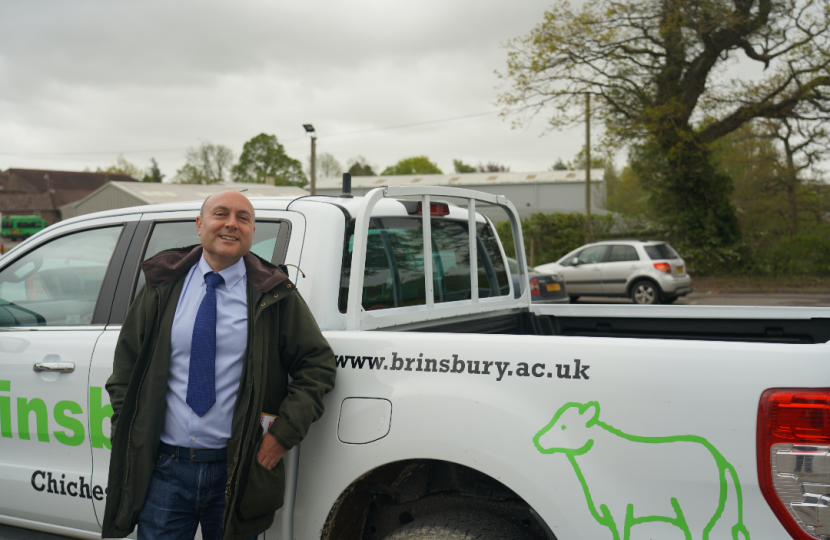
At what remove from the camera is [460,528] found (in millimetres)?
2021

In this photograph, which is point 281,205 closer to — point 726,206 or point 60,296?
point 60,296

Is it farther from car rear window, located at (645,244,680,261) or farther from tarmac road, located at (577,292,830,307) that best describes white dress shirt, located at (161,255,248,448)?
tarmac road, located at (577,292,830,307)

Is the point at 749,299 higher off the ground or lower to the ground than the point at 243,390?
lower

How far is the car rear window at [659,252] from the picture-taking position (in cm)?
1509

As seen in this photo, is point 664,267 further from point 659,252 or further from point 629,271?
point 629,271

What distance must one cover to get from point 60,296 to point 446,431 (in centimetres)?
226

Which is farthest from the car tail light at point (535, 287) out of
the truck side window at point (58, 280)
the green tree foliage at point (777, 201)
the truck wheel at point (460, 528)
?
the green tree foliage at point (777, 201)

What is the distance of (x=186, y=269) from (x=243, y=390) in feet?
1.59

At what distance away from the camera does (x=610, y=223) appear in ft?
81.7

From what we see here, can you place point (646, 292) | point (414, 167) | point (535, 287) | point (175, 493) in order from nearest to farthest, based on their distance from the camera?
point (175, 493) → point (535, 287) → point (646, 292) → point (414, 167)

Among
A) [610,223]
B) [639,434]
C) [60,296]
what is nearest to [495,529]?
[639,434]

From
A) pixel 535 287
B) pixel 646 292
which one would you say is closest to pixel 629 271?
pixel 646 292

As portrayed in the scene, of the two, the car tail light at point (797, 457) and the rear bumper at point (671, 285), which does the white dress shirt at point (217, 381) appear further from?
the rear bumper at point (671, 285)

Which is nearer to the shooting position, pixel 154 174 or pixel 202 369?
pixel 202 369
